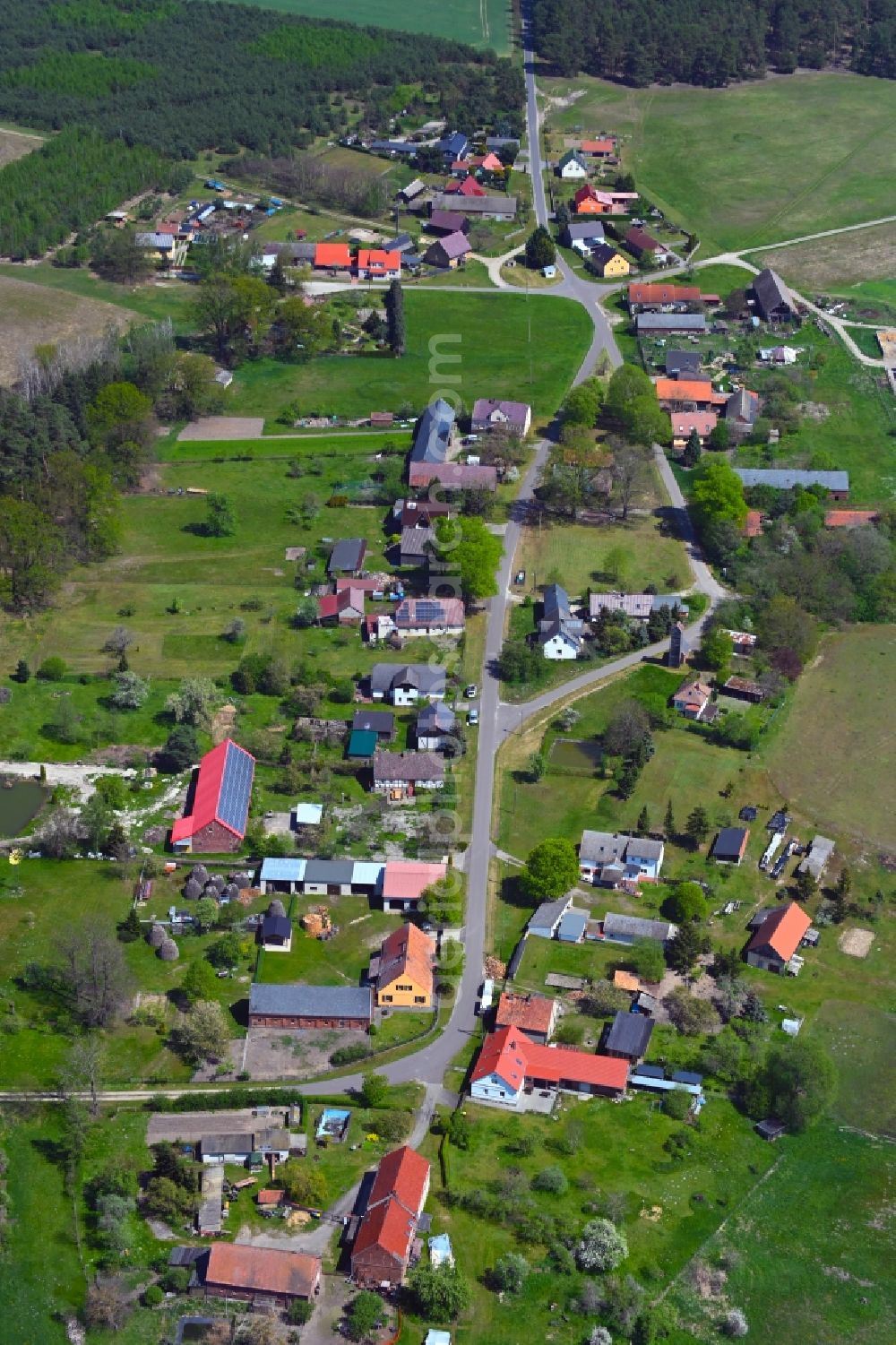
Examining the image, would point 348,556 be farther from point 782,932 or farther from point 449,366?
point 782,932

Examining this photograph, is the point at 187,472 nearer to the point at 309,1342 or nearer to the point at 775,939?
the point at 775,939

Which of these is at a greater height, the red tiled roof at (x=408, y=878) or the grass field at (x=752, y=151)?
the grass field at (x=752, y=151)

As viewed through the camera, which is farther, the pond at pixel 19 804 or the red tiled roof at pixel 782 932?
the pond at pixel 19 804

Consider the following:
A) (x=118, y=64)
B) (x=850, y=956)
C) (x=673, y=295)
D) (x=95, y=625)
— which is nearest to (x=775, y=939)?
(x=850, y=956)

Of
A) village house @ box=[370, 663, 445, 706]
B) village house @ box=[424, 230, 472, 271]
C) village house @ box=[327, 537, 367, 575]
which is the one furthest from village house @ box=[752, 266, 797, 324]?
village house @ box=[370, 663, 445, 706]

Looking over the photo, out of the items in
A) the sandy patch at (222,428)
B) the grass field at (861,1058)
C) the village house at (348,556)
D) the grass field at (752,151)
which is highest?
the grass field at (752,151)

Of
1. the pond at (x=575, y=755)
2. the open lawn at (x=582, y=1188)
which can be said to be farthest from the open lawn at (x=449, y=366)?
the open lawn at (x=582, y=1188)

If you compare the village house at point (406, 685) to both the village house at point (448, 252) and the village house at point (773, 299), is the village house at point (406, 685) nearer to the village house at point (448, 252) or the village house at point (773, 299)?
the village house at point (773, 299)

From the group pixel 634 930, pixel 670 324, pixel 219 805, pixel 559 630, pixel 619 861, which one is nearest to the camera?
pixel 634 930

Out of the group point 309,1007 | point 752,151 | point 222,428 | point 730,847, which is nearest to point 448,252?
point 222,428
